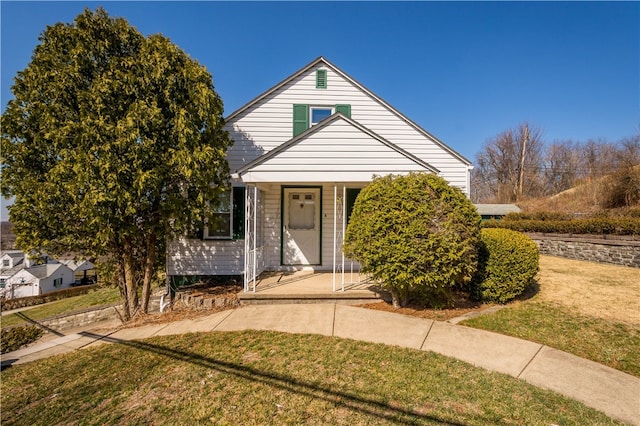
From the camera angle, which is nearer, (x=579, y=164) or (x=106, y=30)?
(x=106, y=30)

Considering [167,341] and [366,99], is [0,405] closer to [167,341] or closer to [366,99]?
[167,341]

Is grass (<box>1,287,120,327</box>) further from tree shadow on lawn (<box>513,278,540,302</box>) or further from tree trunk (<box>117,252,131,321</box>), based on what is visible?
tree shadow on lawn (<box>513,278,540,302</box>)

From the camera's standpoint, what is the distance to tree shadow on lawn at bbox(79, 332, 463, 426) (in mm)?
2744

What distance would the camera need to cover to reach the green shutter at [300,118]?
28.3ft

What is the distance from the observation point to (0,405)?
3418 mm

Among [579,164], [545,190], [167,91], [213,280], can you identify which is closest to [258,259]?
[213,280]

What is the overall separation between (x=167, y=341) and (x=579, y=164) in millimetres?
47781

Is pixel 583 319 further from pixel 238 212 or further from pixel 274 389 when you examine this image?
pixel 238 212

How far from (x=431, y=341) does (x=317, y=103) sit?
7.31 m

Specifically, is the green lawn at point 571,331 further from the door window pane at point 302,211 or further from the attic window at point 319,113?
the attic window at point 319,113

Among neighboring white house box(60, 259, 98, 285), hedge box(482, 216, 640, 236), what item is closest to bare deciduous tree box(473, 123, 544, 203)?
hedge box(482, 216, 640, 236)

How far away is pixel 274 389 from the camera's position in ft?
10.7

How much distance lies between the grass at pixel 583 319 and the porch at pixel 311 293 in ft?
6.70

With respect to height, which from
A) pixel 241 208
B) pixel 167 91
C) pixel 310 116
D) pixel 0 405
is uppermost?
pixel 310 116
